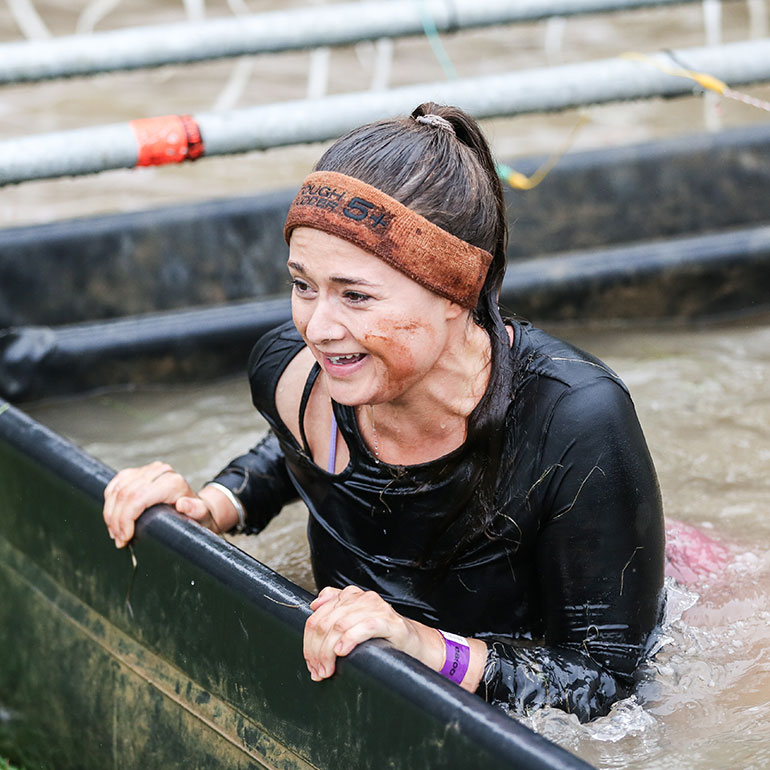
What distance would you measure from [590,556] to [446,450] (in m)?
0.30

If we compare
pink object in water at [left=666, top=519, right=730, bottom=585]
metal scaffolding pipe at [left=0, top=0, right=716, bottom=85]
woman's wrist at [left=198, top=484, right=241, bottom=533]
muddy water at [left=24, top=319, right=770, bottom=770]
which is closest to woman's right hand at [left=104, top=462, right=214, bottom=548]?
woman's wrist at [left=198, top=484, right=241, bottom=533]

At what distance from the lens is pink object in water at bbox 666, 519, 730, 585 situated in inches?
98.7

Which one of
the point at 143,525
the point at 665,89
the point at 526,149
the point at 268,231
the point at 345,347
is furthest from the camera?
the point at 526,149

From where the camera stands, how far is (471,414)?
76.9 inches

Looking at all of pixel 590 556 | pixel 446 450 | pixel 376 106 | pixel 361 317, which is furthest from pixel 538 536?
pixel 376 106

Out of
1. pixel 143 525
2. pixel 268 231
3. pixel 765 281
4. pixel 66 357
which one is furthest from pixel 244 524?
pixel 765 281

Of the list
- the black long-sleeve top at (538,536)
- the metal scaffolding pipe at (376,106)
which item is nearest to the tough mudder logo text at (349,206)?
the black long-sleeve top at (538,536)

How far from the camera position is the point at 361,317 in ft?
5.78

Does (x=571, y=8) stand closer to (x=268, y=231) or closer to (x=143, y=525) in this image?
(x=268, y=231)

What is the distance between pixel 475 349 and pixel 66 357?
212cm

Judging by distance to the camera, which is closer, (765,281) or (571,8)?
(571,8)

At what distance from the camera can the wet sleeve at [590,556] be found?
6.14ft

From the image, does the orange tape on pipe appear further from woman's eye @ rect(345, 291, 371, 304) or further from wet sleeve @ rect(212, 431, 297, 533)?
woman's eye @ rect(345, 291, 371, 304)

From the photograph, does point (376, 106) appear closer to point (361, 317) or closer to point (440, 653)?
point (361, 317)
